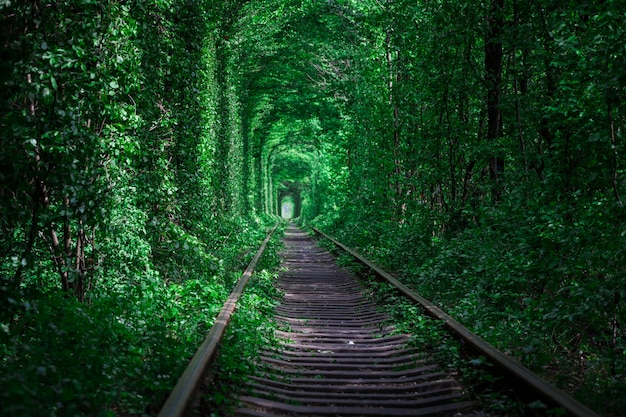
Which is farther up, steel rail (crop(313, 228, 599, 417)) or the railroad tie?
steel rail (crop(313, 228, 599, 417))

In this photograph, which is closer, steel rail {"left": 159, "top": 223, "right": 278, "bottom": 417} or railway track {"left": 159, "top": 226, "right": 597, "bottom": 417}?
steel rail {"left": 159, "top": 223, "right": 278, "bottom": 417}

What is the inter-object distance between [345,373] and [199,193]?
6676 mm

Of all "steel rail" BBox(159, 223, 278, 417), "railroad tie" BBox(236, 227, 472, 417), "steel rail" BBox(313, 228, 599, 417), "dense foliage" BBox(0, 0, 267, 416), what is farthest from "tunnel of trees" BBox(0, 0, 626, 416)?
"railroad tie" BBox(236, 227, 472, 417)

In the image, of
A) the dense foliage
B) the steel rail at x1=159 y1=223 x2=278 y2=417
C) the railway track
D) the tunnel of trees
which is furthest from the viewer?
the tunnel of trees

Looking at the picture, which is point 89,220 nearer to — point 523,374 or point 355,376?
point 355,376

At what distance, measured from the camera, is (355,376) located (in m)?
5.23

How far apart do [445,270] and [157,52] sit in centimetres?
606

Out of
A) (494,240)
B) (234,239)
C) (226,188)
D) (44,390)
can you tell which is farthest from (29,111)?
(226,188)

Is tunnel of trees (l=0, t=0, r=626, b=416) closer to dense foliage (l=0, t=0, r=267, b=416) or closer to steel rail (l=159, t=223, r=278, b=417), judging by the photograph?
dense foliage (l=0, t=0, r=267, b=416)

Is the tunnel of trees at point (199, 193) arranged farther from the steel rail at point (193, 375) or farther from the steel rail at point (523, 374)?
the steel rail at point (523, 374)

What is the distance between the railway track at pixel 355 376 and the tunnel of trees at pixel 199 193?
554 mm

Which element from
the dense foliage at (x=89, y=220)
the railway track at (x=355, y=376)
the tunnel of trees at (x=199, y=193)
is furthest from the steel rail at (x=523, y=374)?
the dense foliage at (x=89, y=220)

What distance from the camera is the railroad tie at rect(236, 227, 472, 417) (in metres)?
4.30

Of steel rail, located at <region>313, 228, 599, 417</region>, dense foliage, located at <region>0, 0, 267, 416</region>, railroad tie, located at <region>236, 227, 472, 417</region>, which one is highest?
dense foliage, located at <region>0, 0, 267, 416</region>
